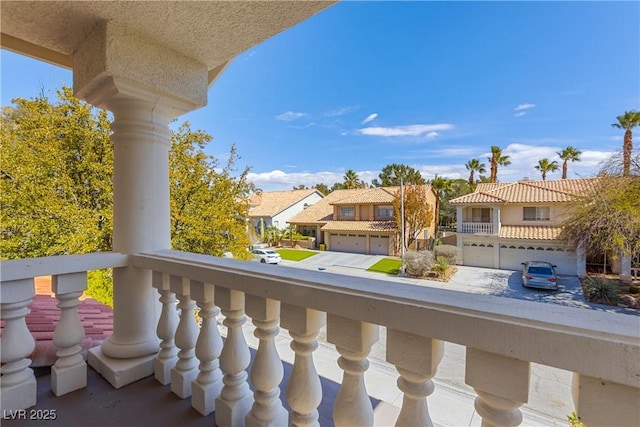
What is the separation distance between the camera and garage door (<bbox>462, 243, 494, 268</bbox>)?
46.8ft

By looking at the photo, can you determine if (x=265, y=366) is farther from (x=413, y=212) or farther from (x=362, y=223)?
(x=362, y=223)

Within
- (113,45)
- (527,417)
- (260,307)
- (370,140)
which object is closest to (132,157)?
(113,45)

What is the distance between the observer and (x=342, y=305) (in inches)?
29.1

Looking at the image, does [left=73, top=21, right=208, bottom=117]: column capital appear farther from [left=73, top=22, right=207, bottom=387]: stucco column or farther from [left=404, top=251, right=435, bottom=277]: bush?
[left=404, top=251, right=435, bottom=277]: bush

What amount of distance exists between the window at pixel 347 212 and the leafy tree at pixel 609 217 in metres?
11.7

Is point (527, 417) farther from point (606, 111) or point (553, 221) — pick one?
point (606, 111)

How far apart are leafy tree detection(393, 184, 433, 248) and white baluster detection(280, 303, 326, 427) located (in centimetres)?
1654

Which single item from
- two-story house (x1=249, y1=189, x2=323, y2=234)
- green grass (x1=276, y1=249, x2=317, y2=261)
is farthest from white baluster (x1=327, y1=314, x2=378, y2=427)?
two-story house (x1=249, y1=189, x2=323, y2=234)

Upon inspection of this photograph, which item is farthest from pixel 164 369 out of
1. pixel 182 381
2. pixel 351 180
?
pixel 351 180

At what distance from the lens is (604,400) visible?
470 millimetres

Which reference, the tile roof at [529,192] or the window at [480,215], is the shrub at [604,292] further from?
the window at [480,215]

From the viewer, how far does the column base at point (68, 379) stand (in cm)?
133

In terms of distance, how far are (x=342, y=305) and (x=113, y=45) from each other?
1473 mm

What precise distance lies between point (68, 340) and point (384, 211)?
18.3 metres
